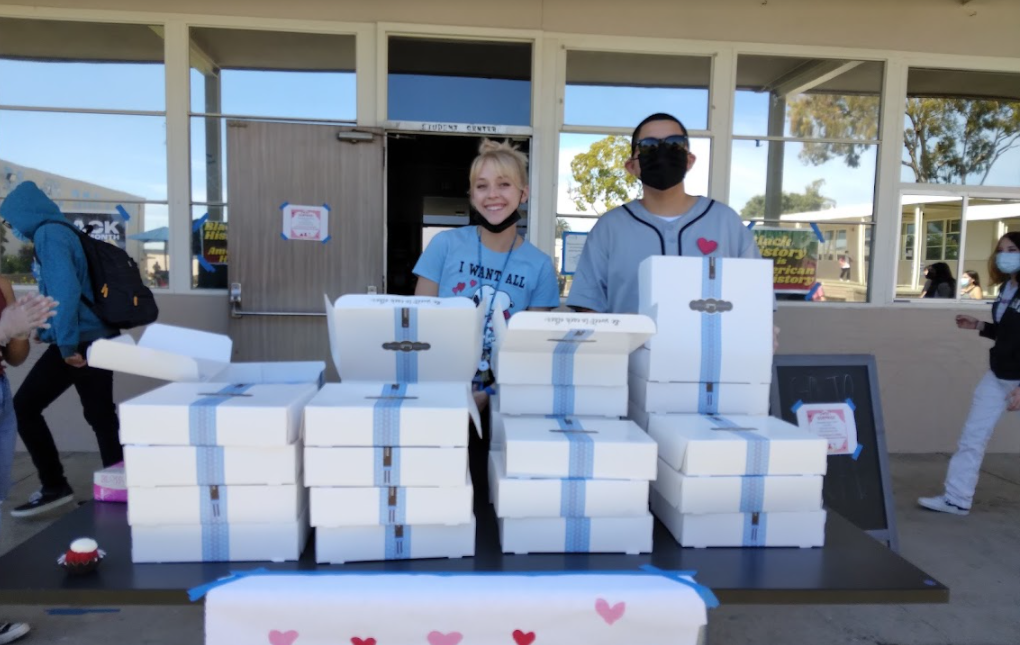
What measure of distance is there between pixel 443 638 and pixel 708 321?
0.91 m

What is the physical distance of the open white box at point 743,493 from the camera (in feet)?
4.07

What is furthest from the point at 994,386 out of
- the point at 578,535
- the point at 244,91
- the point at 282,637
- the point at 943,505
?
the point at 244,91

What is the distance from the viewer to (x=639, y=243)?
1.91 m

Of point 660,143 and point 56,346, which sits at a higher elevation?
point 660,143

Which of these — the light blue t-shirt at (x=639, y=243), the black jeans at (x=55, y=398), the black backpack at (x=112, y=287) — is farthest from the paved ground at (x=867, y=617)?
the light blue t-shirt at (x=639, y=243)

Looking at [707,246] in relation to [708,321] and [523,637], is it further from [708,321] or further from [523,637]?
[523,637]

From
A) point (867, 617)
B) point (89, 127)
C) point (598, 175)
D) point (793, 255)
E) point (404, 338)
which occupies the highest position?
point (89, 127)

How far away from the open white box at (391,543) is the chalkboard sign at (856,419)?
6.58 ft

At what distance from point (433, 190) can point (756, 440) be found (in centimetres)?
757

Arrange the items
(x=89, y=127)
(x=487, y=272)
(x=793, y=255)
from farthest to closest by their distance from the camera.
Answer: (x=793, y=255) → (x=89, y=127) → (x=487, y=272)

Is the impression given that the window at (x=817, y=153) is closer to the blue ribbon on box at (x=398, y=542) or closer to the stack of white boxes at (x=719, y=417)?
the stack of white boxes at (x=719, y=417)

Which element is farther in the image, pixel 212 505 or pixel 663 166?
pixel 663 166

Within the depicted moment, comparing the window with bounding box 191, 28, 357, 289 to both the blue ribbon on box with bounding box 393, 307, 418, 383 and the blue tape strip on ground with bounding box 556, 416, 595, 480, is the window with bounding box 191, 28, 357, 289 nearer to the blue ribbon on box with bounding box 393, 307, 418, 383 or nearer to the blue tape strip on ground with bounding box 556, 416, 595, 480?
the blue ribbon on box with bounding box 393, 307, 418, 383

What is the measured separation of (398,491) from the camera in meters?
1.16
